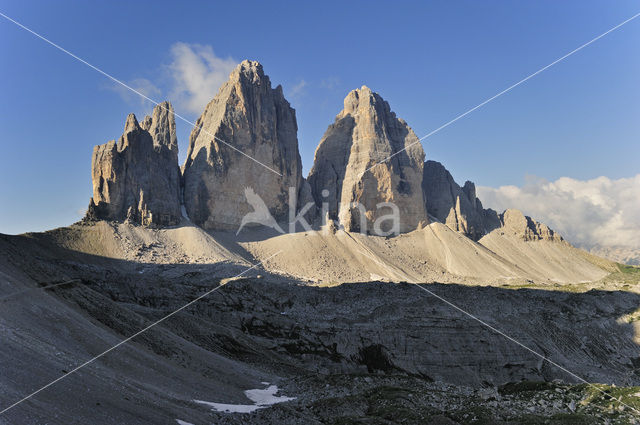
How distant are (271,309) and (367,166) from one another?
349 feet

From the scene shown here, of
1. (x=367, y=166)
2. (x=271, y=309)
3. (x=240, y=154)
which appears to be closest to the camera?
(x=271, y=309)

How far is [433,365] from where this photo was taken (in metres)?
47.9

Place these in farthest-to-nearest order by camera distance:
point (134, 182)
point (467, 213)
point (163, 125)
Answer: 1. point (467, 213)
2. point (163, 125)
3. point (134, 182)

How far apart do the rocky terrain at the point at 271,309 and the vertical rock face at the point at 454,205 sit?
45.6ft

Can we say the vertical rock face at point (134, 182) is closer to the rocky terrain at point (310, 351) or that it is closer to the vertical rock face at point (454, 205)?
the rocky terrain at point (310, 351)

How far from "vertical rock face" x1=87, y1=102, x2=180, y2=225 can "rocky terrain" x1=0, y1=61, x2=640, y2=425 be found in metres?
0.48

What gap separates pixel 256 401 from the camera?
3212 centimetres

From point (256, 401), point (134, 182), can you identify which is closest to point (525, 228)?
point (134, 182)

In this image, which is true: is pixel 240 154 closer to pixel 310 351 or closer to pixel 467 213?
pixel 467 213

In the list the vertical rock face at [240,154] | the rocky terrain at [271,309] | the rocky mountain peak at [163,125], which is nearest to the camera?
the rocky terrain at [271,309]

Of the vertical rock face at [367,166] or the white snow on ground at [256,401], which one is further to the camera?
the vertical rock face at [367,166]

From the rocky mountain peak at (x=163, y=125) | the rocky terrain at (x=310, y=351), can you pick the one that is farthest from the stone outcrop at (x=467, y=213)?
the rocky terrain at (x=310, y=351)

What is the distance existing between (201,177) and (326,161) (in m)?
52.0

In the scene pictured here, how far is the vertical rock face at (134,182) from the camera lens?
405ft
